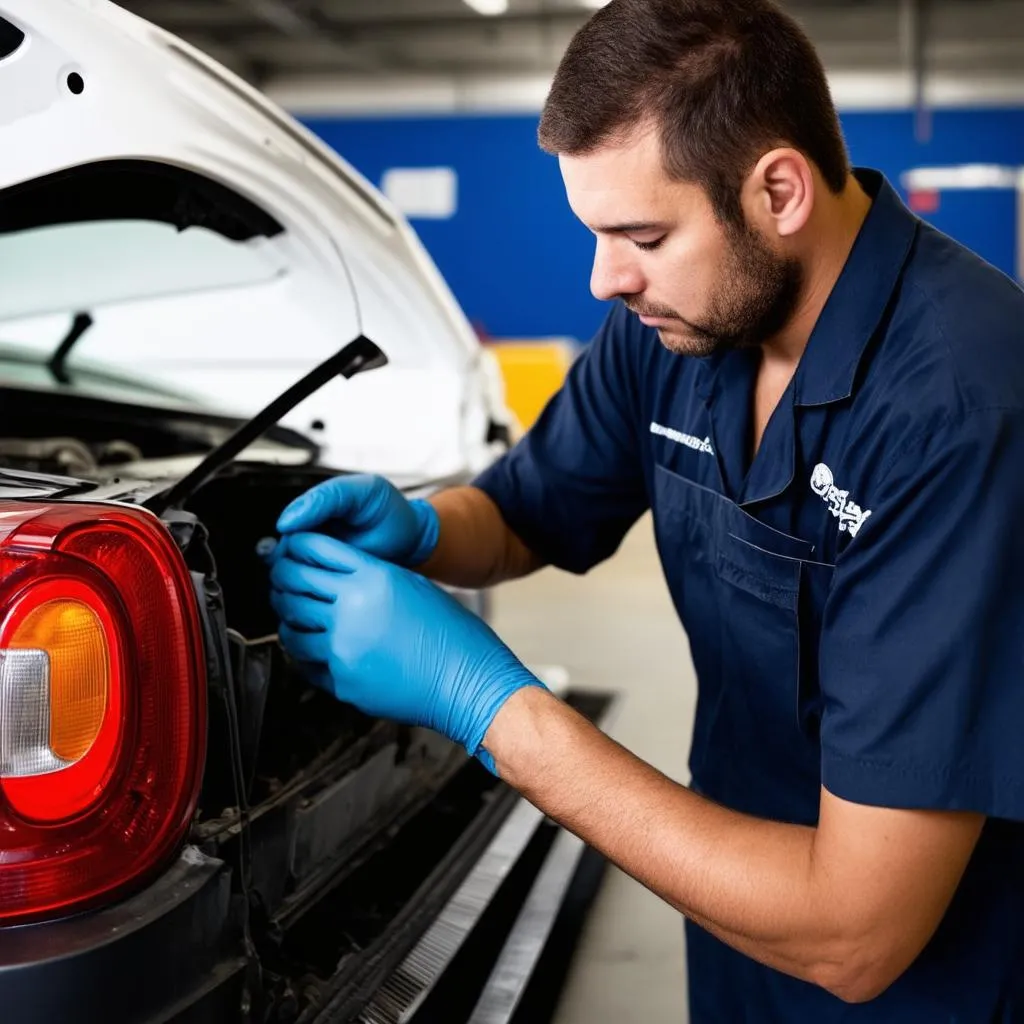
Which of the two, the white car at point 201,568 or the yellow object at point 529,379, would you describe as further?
the yellow object at point 529,379

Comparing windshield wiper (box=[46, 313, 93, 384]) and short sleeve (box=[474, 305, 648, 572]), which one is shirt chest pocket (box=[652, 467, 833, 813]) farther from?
windshield wiper (box=[46, 313, 93, 384])

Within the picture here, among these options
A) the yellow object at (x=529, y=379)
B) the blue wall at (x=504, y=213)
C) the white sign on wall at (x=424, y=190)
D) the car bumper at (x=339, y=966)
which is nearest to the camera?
the car bumper at (x=339, y=966)

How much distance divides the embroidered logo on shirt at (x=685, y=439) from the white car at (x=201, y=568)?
414 mm

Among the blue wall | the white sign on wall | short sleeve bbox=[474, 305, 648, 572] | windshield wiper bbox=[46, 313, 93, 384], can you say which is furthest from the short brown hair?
the white sign on wall

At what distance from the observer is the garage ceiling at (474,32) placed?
10.3m

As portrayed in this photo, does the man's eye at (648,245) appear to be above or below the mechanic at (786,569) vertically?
above

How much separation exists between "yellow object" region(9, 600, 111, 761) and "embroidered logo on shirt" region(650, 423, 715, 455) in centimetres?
78

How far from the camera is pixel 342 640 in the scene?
1202mm

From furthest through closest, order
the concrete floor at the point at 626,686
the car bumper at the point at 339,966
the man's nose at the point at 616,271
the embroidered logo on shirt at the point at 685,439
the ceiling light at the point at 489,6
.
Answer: the ceiling light at the point at 489,6
the concrete floor at the point at 626,686
the embroidered logo on shirt at the point at 685,439
the man's nose at the point at 616,271
the car bumper at the point at 339,966

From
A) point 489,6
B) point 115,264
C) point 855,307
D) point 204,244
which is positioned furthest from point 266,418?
point 489,6

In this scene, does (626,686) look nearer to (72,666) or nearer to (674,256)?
(674,256)

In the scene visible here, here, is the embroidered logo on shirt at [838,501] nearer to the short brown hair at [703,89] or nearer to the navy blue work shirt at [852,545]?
the navy blue work shirt at [852,545]

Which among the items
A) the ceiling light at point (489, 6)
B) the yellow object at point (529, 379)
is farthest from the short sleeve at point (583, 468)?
the ceiling light at point (489, 6)

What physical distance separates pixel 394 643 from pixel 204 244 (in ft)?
3.17
